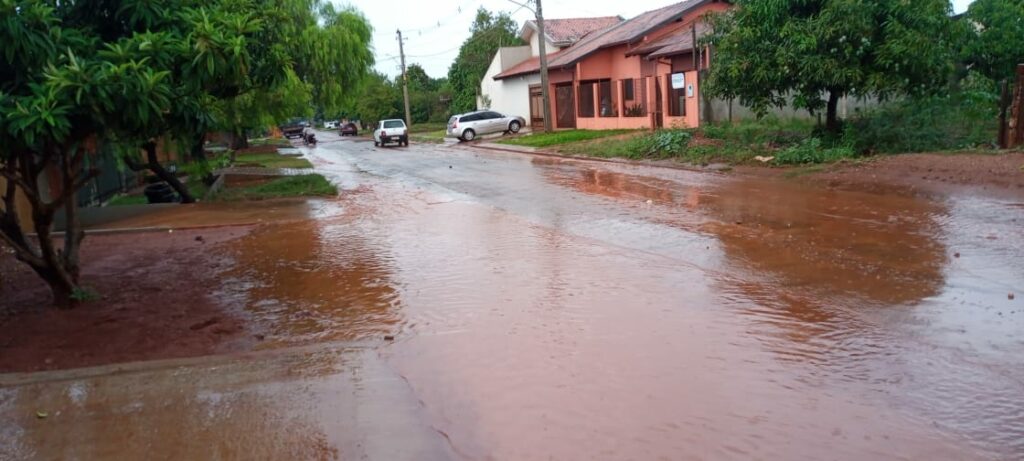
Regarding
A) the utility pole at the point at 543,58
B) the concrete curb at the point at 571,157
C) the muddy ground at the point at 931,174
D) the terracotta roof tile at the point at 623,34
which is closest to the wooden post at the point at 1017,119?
the muddy ground at the point at 931,174

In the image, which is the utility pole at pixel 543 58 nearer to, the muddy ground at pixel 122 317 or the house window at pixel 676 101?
the house window at pixel 676 101

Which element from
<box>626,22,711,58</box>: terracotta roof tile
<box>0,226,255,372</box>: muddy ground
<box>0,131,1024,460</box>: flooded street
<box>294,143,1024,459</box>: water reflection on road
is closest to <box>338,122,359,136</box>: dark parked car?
<box>626,22,711,58</box>: terracotta roof tile

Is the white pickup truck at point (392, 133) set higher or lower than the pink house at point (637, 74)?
lower

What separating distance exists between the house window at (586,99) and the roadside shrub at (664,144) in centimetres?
1336

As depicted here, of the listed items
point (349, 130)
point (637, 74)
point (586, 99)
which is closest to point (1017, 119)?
point (637, 74)

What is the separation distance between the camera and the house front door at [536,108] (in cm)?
4159

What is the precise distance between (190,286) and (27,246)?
174cm

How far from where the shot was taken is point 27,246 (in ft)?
23.4

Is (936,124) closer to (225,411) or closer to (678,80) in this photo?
(678,80)

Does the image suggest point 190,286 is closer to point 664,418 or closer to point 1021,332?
point 664,418

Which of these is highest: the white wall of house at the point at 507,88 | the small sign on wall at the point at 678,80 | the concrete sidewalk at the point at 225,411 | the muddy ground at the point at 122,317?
the white wall of house at the point at 507,88

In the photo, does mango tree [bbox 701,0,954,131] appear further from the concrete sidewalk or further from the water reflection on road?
the concrete sidewalk

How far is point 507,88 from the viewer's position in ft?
152

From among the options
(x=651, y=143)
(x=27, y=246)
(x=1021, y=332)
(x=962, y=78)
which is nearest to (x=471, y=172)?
(x=651, y=143)
